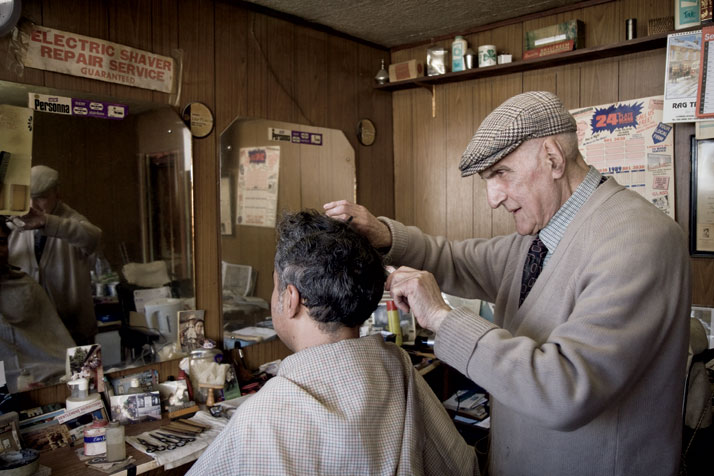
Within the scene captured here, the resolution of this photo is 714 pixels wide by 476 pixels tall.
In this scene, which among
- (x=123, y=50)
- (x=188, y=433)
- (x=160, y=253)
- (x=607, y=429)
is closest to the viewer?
(x=607, y=429)

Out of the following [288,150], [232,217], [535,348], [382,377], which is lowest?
[382,377]

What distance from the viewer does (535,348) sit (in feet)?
3.81

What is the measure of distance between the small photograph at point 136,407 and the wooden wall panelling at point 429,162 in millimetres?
2109

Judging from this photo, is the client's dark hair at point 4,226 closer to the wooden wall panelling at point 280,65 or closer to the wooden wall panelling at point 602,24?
the wooden wall panelling at point 280,65

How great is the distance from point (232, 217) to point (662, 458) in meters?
2.06

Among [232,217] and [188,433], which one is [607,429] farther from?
[232,217]

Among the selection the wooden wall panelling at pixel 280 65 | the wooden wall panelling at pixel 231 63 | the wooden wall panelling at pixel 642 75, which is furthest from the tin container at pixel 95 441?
the wooden wall panelling at pixel 642 75

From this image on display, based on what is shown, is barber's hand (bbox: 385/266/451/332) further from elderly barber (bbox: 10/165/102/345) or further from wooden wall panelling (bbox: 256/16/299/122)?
wooden wall panelling (bbox: 256/16/299/122)

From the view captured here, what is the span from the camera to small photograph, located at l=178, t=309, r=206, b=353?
2523 mm

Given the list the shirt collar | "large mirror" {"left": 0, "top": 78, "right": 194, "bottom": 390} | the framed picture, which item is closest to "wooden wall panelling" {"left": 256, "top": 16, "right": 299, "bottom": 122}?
"large mirror" {"left": 0, "top": 78, "right": 194, "bottom": 390}

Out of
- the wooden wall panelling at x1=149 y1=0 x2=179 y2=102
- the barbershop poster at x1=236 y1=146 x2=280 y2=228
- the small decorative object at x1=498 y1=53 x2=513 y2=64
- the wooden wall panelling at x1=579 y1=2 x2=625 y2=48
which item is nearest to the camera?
the wooden wall panelling at x1=149 y1=0 x2=179 y2=102

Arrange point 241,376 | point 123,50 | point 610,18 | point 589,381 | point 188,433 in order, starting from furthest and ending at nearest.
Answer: point 610,18 < point 241,376 < point 123,50 < point 188,433 < point 589,381

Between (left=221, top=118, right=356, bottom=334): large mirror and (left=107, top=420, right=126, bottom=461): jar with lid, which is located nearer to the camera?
(left=107, top=420, right=126, bottom=461): jar with lid

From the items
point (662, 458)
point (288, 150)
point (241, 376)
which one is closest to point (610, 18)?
point (288, 150)
